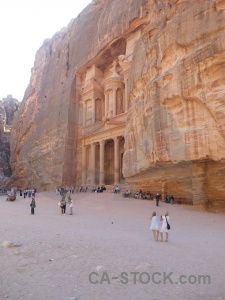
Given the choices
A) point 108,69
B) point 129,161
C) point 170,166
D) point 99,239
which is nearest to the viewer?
point 99,239

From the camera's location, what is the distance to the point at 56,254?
6469 millimetres

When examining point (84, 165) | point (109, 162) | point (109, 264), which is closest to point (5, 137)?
point (84, 165)

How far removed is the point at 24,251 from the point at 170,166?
11.0 meters

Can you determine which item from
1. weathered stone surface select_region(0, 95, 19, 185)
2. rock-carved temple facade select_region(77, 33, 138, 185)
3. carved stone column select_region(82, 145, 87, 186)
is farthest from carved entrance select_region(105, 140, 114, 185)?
weathered stone surface select_region(0, 95, 19, 185)

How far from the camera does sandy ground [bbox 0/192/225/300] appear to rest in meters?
4.41

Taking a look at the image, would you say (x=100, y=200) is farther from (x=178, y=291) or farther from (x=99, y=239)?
(x=178, y=291)

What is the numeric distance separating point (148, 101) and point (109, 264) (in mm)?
12332

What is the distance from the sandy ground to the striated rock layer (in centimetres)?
492

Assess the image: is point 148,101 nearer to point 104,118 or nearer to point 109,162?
point 104,118

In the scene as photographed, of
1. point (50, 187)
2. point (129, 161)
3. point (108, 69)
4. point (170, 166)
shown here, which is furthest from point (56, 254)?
point (108, 69)

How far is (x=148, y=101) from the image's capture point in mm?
16547

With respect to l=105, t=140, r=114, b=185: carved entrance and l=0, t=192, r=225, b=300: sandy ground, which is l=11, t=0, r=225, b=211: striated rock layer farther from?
l=0, t=192, r=225, b=300: sandy ground

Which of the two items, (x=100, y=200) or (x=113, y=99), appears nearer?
(x=100, y=200)

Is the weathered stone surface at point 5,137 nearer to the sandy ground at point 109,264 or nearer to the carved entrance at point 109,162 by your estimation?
the carved entrance at point 109,162
